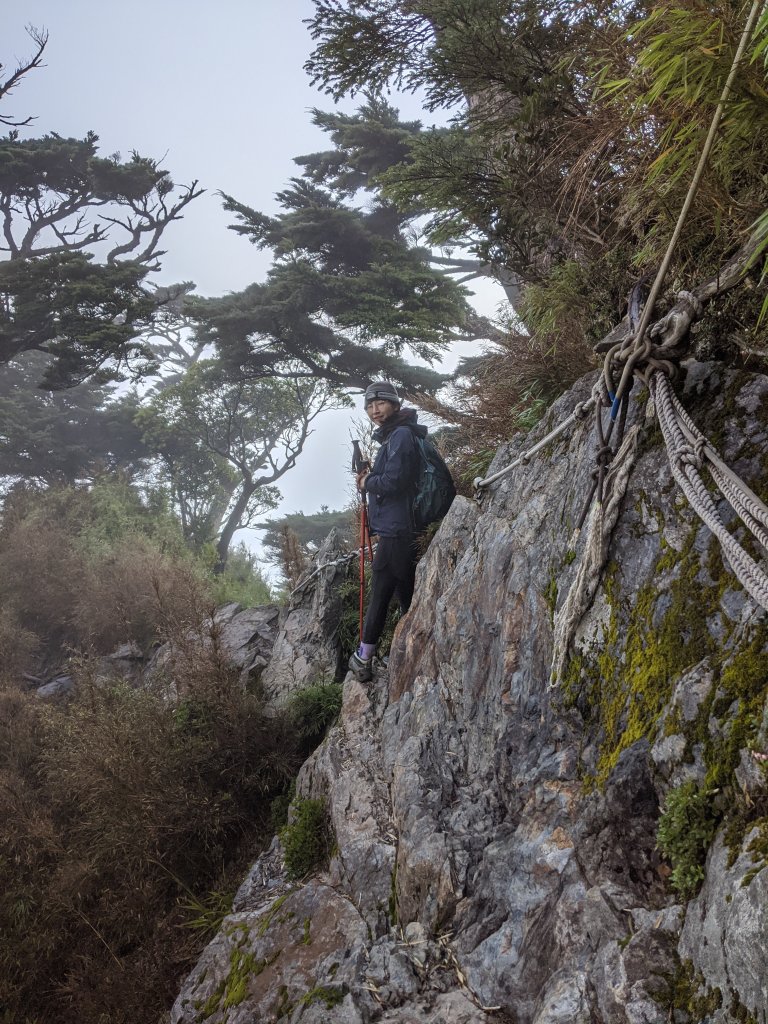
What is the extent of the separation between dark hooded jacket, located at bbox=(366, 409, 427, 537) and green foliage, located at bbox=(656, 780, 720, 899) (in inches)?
149

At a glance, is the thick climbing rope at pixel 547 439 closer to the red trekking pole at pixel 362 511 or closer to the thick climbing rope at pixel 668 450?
the thick climbing rope at pixel 668 450

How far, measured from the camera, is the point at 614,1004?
2.04 meters

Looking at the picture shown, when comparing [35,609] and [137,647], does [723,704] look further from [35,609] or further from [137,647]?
[35,609]

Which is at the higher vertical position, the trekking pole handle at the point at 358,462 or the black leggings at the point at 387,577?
the trekking pole handle at the point at 358,462

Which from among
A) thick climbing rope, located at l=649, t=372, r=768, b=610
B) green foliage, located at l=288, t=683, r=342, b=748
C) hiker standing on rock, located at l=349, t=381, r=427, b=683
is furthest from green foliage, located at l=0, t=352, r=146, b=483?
thick climbing rope, located at l=649, t=372, r=768, b=610

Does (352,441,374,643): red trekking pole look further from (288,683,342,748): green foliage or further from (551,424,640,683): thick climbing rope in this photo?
(551,424,640,683): thick climbing rope

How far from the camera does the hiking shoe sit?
5.73m

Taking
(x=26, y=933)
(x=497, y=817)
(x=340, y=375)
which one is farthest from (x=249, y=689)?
(x=340, y=375)

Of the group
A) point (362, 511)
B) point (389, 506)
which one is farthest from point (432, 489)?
point (362, 511)

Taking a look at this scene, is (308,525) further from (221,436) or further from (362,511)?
(362,511)

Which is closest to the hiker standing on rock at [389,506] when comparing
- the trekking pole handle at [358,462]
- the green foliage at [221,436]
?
the trekking pole handle at [358,462]

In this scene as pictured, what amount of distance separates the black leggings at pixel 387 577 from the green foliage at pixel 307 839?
163cm

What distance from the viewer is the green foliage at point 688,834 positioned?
6.55 ft

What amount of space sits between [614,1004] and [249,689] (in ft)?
19.9
